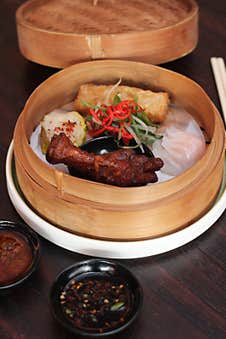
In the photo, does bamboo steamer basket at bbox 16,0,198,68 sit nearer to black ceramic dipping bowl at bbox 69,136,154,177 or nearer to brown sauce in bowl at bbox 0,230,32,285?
black ceramic dipping bowl at bbox 69,136,154,177

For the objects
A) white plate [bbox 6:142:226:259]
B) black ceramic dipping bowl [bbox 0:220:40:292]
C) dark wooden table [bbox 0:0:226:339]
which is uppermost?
black ceramic dipping bowl [bbox 0:220:40:292]

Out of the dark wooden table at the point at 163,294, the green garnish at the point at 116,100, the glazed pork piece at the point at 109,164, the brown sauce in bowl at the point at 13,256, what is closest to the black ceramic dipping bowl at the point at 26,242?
the brown sauce in bowl at the point at 13,256

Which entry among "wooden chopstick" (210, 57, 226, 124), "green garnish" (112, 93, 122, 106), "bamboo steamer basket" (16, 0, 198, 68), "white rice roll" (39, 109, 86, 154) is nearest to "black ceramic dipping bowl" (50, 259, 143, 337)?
"white rice roll" (39, 109, 86, 154)

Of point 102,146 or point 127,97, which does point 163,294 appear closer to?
point 102,146

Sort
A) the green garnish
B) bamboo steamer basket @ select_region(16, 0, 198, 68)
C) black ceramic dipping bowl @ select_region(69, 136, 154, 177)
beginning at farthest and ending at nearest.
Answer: bamboo steamer basket @ select_region(16, 0, 198, 68) → the green garnish → black ceramic dipping bowl @ select_region(69, 136, 154, 177)

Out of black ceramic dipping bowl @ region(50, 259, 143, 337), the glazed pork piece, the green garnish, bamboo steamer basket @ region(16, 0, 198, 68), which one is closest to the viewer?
black ceramic dipping bowl @ region(50, 259, 143, 337)

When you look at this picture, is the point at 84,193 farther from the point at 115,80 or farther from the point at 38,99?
the point at 115,80

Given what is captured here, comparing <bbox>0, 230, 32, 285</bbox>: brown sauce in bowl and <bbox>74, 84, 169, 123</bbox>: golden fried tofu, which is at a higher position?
<bbox>74, 84, 169, 123</bbox>: golden fried tofu
